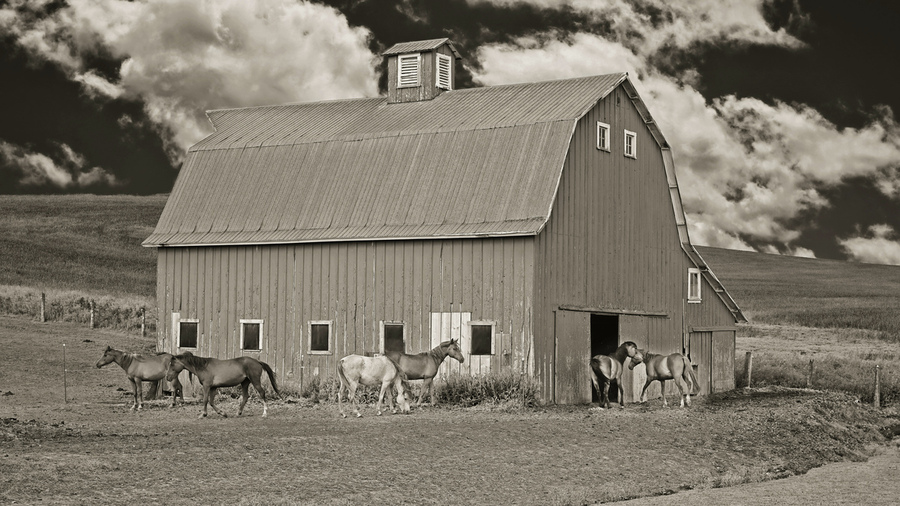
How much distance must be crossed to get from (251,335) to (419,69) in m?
9.39

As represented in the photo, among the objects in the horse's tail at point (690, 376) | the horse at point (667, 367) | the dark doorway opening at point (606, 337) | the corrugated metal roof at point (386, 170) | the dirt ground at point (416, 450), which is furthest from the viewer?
the dark doorway opening at point (606, 337)

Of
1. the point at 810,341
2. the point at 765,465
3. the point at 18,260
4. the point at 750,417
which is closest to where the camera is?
the point at 765,465

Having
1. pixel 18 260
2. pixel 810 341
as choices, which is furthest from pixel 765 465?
pixel 18 260

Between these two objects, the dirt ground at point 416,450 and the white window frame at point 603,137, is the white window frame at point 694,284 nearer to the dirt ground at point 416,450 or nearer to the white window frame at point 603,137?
the dirt ground at point 416,450

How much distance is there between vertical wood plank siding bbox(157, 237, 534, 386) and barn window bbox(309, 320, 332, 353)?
137 millimetres

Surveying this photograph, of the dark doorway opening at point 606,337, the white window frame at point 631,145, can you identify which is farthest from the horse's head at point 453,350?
the white window frame at point 631,145

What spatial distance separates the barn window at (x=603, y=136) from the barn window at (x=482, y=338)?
5.86 m

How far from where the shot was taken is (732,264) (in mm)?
97812

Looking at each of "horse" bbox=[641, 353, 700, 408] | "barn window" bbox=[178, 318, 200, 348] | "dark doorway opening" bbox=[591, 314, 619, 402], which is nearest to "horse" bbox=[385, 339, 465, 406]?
"horse" bbox=[641, 353, 700, 408]

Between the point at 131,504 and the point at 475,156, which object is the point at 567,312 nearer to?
the point at 475,156

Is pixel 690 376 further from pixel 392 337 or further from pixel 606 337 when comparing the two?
pixel 392 337

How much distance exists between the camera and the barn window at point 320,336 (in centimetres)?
3172

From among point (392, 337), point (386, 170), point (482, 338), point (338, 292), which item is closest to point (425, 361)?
point (482, 338)

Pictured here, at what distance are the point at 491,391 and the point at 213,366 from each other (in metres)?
6.44
